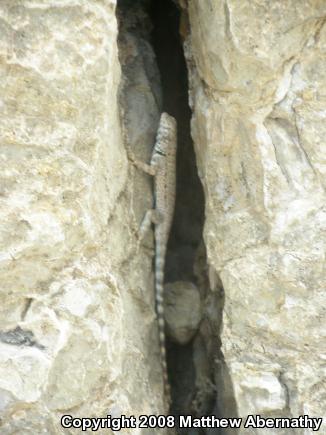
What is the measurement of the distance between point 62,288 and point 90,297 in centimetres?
17

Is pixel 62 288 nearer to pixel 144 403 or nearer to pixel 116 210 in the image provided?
pixel 116 210

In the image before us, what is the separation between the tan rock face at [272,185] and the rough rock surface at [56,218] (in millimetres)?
648

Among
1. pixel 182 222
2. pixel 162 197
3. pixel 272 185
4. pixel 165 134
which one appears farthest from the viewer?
pixel 182 222

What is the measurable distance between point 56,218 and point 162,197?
1.38 metres

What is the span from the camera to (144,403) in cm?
375

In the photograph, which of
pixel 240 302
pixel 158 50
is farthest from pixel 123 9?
pixel 240 302

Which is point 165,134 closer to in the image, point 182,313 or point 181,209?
point 181,209

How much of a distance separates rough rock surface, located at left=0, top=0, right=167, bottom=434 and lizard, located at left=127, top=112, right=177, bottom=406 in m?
0.64

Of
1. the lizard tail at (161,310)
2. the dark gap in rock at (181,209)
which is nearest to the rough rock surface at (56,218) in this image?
the lizard tail at (161,310)

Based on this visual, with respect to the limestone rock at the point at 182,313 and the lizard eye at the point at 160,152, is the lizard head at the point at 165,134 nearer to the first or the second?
the lizard eye at the point at 160,152

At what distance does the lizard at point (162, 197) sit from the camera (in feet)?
13.7

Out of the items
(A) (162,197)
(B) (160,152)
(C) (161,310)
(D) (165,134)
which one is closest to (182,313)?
(C) (161,310)

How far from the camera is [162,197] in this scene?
4.47 m

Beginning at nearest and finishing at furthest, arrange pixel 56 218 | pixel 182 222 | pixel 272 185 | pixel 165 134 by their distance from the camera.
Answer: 1. pixel 56 218
2. pixel 272 185
3. pixel 165 134
4. pixel 182 222
